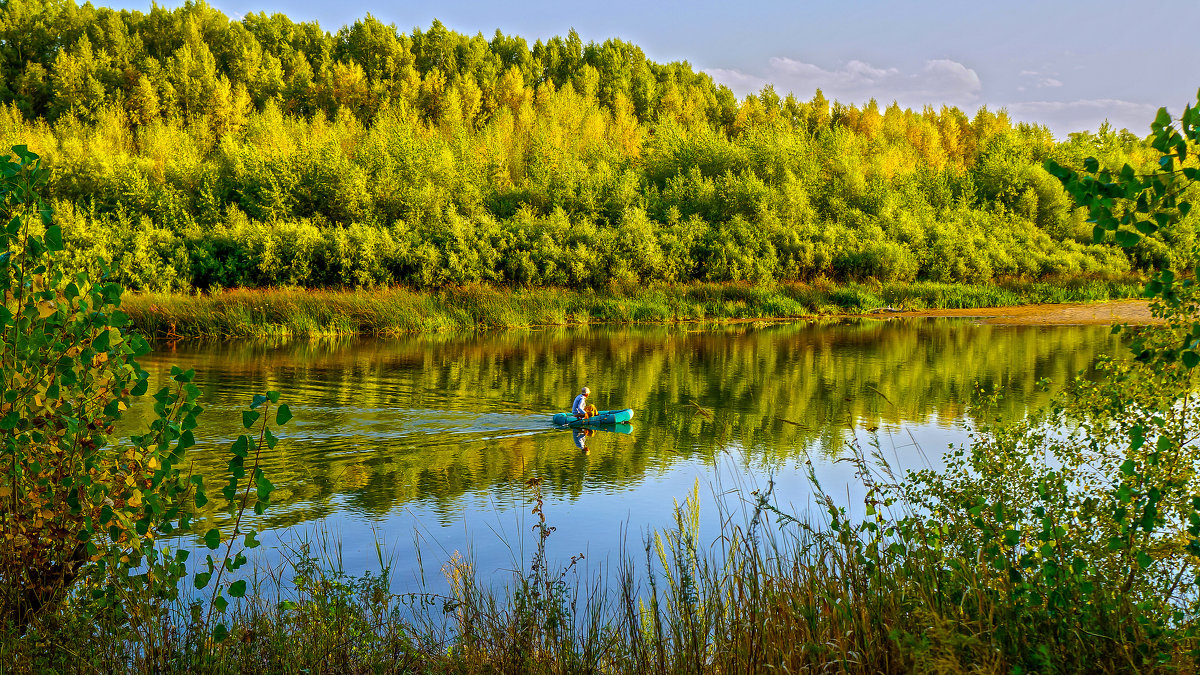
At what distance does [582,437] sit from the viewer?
42.6 ft

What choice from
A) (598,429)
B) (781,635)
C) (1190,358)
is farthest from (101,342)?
(598,429)

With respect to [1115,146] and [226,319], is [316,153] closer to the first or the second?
[226,319]

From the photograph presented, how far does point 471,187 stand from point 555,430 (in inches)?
1150

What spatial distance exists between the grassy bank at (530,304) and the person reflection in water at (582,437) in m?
16.7

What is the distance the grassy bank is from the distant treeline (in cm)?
188

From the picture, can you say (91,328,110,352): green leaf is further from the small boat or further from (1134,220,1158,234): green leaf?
the small boat

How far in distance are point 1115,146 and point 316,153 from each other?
50.5 metres

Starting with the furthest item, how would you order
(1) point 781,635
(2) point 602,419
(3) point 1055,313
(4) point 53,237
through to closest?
(3) point 1055,313 < (2) point 602,419 < (1) point 781,635 < (4) point 53,237

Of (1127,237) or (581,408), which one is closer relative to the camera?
(1127,237)

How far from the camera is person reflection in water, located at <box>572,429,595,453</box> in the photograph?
1234 cm

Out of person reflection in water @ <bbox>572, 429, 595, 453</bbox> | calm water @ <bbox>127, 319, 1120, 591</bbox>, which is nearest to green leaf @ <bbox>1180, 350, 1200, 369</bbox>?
calm water @ <bbox>127, 319, 1120, 591</bbox>

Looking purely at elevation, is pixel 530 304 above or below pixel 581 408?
above

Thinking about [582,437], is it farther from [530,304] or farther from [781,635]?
[530,304]

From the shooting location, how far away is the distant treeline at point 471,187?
34750 mm
